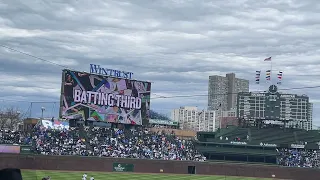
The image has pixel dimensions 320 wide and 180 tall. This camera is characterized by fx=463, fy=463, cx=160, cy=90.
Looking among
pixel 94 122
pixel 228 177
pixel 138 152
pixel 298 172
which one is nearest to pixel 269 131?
pixel 298 172

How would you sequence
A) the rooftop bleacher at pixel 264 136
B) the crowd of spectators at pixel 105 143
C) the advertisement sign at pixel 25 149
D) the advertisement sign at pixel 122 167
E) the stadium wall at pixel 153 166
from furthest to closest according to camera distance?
the rooftop bleacher at pixel 264 136
the crowd of spectators at pixel 105 143
the advertisement sign at pixel 122 167
the advertisement sign at pixel 25 149
the stadium wall at pixel 153 166

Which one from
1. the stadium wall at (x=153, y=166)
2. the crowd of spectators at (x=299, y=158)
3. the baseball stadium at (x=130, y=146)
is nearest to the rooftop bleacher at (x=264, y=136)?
the baseball stadium at (x=130, y=146)

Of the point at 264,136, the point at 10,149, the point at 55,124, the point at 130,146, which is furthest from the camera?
the point at 55,124

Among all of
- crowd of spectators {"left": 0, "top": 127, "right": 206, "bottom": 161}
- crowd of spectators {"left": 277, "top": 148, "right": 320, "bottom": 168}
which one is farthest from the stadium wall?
crowd of spectators {"left": 277, "top": 148, "right": 320, "bottom": 168}

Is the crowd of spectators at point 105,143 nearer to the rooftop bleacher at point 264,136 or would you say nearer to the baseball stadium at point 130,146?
the baseball stadium at point 130,146

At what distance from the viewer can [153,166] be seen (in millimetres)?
61438

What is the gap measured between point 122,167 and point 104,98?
12.8 meters

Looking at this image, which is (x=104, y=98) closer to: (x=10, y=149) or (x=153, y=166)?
(x=153, y=166)

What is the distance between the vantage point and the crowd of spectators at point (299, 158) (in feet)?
232

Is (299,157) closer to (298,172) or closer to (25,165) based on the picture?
(298,172)

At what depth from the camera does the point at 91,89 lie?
6719 cm

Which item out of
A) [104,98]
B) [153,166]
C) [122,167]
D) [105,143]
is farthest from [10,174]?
[104,98]

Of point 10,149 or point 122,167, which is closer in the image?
point 10,149

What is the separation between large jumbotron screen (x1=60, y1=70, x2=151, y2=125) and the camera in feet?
215
